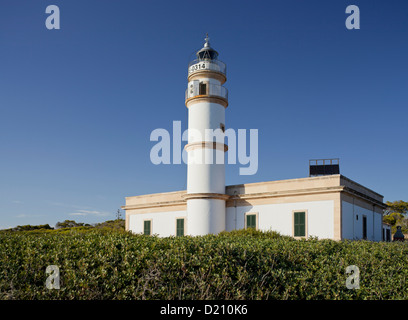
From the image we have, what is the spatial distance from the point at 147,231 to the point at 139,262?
2171 centimetres

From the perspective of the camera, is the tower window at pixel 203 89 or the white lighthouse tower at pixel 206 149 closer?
the white lighthouse tower at pixel 206 149

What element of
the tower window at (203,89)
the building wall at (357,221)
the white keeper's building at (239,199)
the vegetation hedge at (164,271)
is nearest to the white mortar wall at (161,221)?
the white keeper's building at (239,199)

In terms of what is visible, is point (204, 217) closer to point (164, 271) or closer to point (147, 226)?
point (147, 226)

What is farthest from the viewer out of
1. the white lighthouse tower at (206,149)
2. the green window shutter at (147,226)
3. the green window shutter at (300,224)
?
the green window shutter at (147,226)

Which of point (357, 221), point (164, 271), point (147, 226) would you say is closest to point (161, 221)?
point (147, 226)

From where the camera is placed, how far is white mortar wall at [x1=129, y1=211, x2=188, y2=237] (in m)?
25.2

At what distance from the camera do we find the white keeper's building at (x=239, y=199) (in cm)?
1952

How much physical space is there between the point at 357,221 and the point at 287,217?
13.9 feet

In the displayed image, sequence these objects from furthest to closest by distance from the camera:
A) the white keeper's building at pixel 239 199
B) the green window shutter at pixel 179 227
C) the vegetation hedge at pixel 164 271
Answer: the green window shutter at pixel 179 227
the white keeper's building at pixel 239 199
the vegetation hedge at pixel 164 271

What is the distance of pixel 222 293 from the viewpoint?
245 inches

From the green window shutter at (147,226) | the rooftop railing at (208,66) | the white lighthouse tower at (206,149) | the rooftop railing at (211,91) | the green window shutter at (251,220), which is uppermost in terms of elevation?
the rooftop railing at (208,66)

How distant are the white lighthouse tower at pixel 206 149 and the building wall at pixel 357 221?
7045 millimetres

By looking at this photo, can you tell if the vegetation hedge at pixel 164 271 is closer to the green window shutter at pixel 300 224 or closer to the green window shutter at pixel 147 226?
the green window shutter at pixel 300 224

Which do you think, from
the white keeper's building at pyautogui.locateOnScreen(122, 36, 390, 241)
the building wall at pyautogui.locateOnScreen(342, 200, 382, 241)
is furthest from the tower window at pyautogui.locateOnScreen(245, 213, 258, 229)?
the building wall at pyautogui.locateOnScreen(342, 200, 382, 241)
